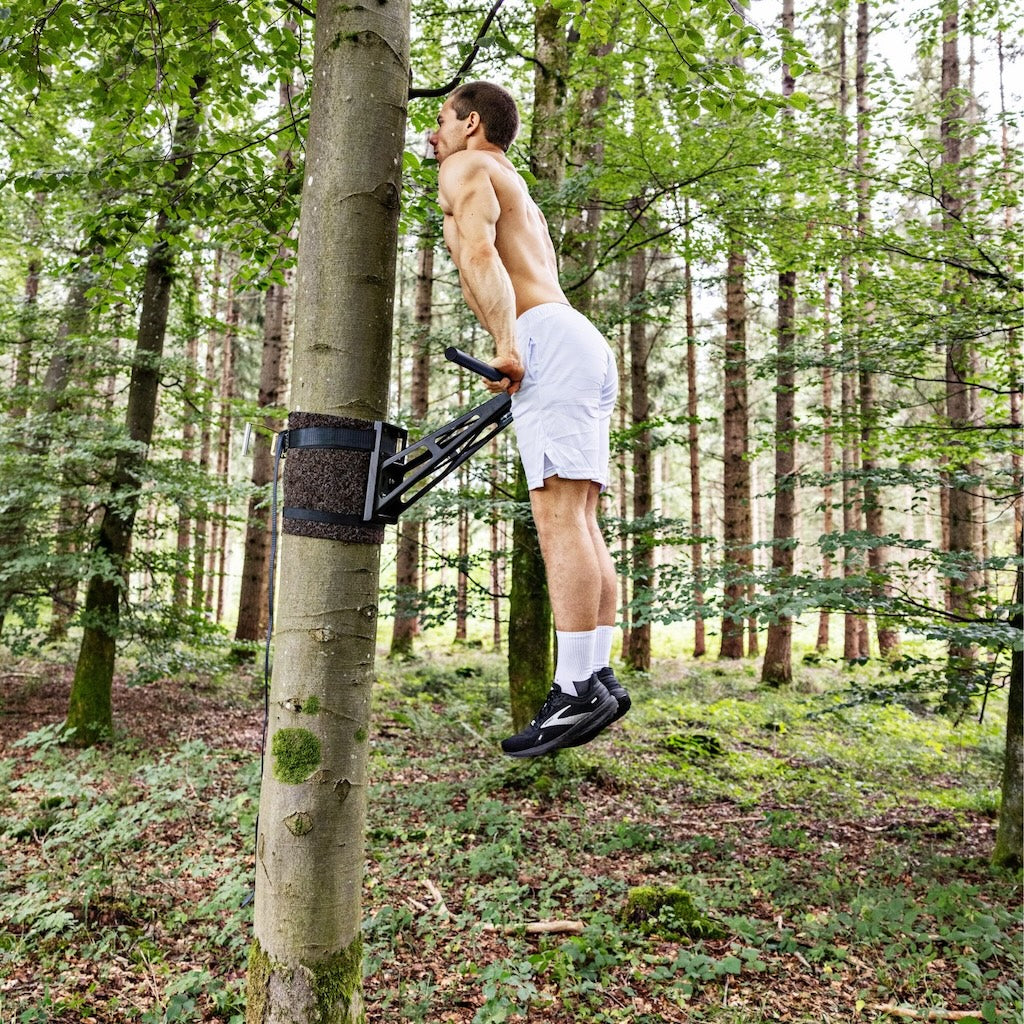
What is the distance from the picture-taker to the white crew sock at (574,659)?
1.89m

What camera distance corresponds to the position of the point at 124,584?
23.1ft

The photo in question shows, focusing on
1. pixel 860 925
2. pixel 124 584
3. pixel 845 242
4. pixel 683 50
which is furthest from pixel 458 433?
pixel 124 584

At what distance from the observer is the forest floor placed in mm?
3980

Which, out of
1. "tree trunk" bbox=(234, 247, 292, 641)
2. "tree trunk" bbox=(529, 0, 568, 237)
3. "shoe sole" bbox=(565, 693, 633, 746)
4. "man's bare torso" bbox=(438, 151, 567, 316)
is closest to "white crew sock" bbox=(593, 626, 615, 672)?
"shoe sole" bbox=(565, 693, 633, 746)

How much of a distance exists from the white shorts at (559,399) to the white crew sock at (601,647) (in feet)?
1.38

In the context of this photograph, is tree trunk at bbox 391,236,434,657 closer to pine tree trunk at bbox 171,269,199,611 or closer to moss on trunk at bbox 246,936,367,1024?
pine tree trunk at bbox 171,269,199,611

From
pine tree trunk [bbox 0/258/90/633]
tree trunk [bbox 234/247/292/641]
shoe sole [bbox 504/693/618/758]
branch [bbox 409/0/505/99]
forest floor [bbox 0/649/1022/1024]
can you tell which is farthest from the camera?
tree trunk [bbox 234/247/292/641]

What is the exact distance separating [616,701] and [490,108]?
1.78 m

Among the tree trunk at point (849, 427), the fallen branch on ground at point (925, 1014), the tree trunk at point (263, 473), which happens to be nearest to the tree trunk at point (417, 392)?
the tree trunk at point (263, 473)

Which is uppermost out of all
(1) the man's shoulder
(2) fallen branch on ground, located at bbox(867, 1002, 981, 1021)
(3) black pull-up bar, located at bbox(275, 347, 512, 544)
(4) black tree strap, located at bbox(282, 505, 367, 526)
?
(1) the man's shoulder

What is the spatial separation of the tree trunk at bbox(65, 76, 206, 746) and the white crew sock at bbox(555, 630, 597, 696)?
6.20m

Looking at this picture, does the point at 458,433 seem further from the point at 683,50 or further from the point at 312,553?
the point at 683,50

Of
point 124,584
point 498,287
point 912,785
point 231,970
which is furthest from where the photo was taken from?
point 912,785

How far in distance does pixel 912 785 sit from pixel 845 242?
5.83 m
